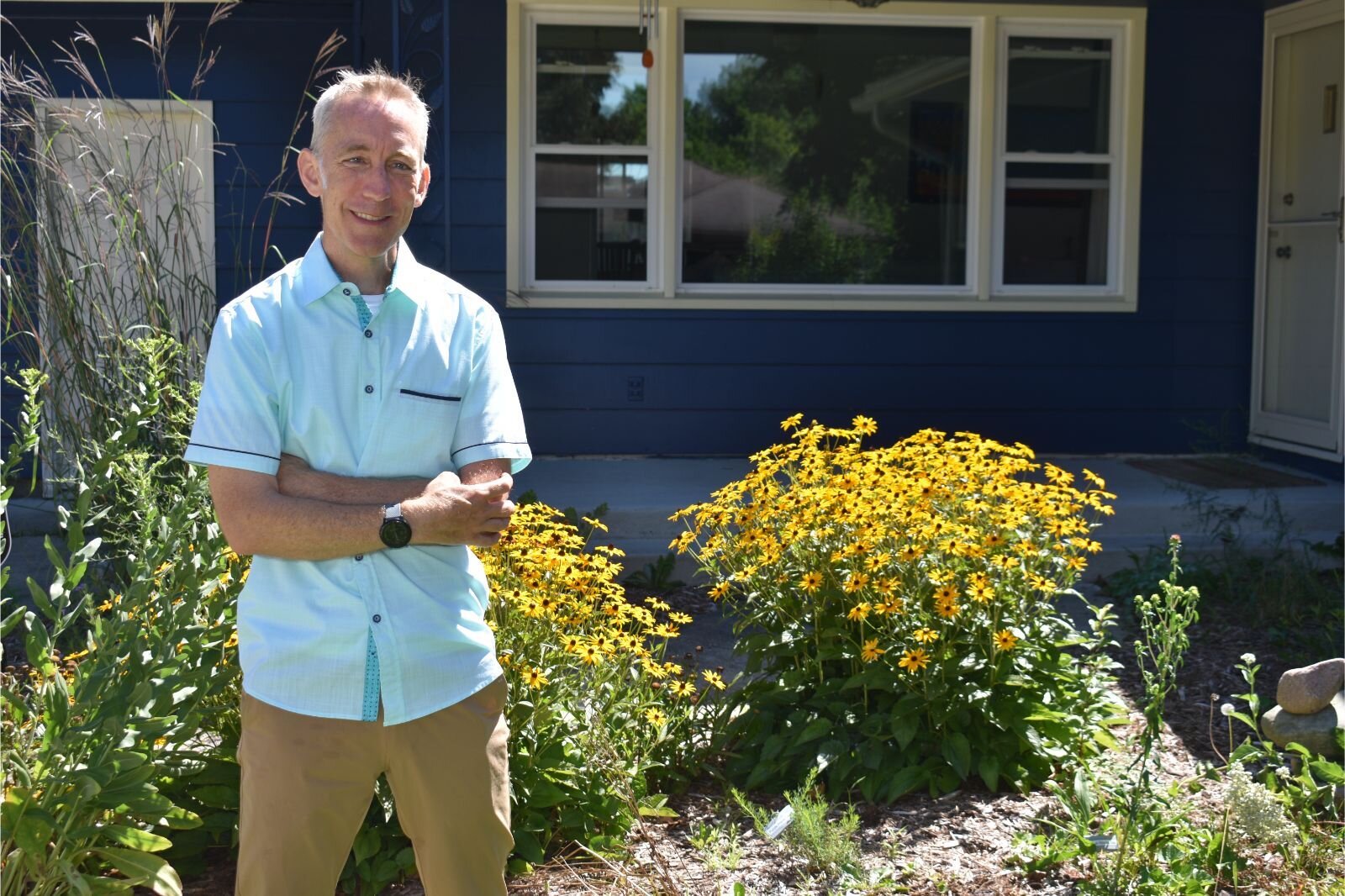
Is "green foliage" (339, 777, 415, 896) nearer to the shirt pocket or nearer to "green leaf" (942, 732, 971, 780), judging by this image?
the shirt pocket

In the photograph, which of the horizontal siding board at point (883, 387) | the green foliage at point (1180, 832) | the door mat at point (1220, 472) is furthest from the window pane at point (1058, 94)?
the green foliage at point (1180, 832)

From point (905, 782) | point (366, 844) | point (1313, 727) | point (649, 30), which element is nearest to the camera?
point (366, 844)

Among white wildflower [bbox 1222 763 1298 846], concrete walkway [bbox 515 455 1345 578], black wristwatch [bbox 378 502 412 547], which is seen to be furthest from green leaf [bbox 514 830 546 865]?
concrete walkway [bbox 515 455 1345 578]

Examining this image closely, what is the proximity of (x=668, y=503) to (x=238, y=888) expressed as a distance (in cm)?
465

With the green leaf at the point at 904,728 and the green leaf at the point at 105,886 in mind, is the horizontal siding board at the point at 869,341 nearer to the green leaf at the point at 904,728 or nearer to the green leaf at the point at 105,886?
the green leaf at the point at 904,728

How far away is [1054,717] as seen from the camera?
3.83 meters

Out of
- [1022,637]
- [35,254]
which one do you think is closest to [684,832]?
[1022,637]

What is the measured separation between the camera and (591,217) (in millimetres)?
8359

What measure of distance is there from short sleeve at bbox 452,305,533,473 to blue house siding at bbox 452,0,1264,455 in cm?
569

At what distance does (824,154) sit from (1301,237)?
2.85m

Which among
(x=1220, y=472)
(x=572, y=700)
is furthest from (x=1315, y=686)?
(x=1220, y=472)

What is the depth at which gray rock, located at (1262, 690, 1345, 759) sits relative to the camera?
3.86 meters

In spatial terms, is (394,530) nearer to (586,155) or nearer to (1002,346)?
(586,155)

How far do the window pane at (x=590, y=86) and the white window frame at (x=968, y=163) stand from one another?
7cm
